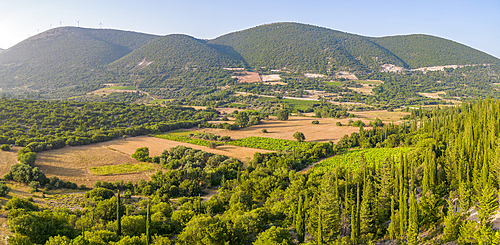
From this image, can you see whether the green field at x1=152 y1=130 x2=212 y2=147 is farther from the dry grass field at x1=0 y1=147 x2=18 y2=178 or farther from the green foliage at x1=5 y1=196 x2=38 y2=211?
the green foliage at x1=5 y1=196 x2=38 y2=211

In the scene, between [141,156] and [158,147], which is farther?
[158,147]

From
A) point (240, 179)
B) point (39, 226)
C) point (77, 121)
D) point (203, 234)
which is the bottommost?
point (240, 179)

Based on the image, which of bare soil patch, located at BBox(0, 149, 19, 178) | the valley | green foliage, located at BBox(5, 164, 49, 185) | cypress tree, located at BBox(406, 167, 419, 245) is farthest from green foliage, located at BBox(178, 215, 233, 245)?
bare soil patch, located at BBox(0, 149, 19, 178)

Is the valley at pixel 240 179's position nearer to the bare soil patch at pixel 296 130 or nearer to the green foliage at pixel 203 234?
the green foliage at pixel 203 234

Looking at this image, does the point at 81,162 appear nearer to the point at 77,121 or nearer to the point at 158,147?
the point at 158,147

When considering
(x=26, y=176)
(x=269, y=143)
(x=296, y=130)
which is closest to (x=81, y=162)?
(x=26, y=176)

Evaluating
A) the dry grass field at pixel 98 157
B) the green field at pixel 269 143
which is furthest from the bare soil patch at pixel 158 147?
the green field at pixel 269 143

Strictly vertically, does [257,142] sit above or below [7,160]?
below
